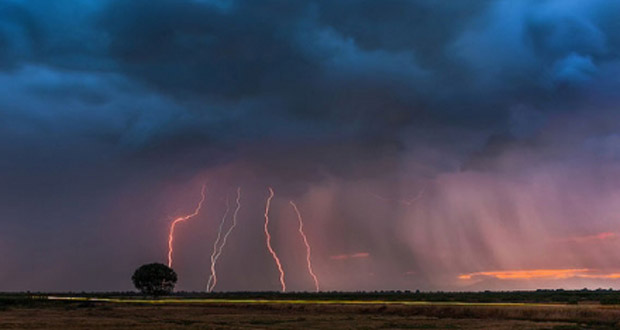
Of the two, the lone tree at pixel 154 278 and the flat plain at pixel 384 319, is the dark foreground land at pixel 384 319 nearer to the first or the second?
the flat plain at pixel 384 319

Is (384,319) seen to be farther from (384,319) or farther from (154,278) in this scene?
(154,278)

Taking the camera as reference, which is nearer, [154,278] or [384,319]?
[384,319]

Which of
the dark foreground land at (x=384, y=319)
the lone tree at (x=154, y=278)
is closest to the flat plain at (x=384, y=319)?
the dark foreground land at (x=384, y=319)

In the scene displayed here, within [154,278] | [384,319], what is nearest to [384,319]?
[384,319]

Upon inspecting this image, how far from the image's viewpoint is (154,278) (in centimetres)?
18962

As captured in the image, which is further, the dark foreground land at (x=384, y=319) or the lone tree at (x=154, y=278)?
the lone tree at (x=154, y=278)

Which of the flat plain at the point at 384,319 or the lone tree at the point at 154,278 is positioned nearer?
the flat plain at the point at 384,319

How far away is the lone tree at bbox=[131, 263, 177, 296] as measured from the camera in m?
189

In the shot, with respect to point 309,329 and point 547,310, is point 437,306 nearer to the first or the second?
point 547,310

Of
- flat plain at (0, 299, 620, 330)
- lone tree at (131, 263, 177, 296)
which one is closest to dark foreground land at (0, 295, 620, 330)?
flat plain at (0, 299, 620, 330)

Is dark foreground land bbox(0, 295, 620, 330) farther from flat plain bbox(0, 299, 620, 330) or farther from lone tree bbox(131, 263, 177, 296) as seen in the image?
lone tree bbox(131, 263, 177, 296)

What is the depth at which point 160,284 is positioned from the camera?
19150 centimetres

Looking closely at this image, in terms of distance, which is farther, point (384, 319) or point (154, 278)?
Answer: point (154, 278)

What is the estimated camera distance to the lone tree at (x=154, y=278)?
189375 mm
